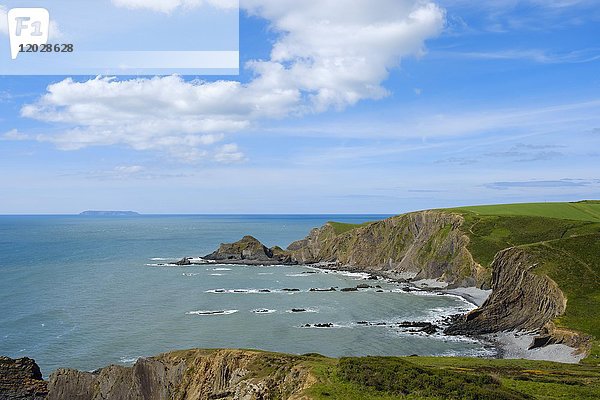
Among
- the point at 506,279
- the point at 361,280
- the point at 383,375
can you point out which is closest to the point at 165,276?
the point at 361,280

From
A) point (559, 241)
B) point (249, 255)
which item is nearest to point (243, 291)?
point (249, 255)

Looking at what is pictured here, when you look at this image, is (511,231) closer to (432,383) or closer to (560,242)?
(560,242)

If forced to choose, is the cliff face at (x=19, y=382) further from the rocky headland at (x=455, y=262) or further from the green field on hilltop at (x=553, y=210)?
the green field on hilltop at (x=553, y=210)

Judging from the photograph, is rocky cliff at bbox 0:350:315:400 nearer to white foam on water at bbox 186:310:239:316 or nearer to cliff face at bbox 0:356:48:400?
cliff face at bbox 0:356:48:400

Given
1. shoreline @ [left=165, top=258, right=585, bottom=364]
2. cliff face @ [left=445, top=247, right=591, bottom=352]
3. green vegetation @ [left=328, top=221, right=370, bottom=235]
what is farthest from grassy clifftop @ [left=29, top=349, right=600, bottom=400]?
green vegetation @ [left=328, top=221, right=370, bottom=235]

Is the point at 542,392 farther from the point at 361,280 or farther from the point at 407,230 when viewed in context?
the point at 407,230
